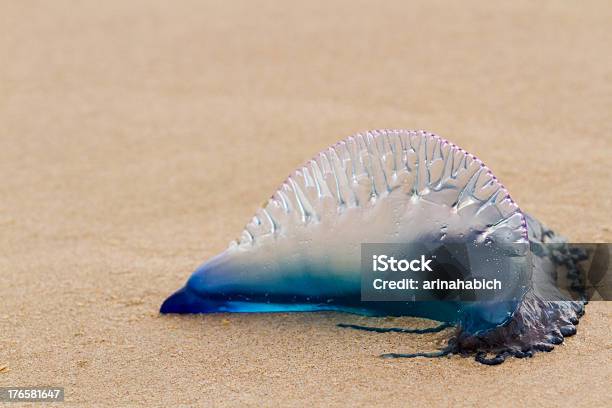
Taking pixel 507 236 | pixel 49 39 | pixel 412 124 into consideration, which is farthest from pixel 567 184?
pixel 49 39

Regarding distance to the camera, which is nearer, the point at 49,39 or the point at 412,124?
the point at 412,124

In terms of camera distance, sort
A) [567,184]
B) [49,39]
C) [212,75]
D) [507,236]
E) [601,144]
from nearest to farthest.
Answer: [507,236] < [567,184] < [601,144] < [212,75] < [49,39]

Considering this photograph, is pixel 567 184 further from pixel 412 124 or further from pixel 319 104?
pixel 319 104

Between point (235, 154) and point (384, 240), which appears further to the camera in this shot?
point (235, 154)
